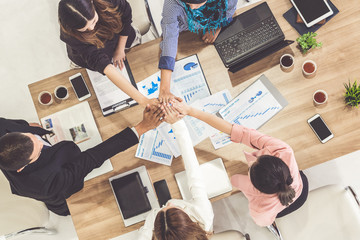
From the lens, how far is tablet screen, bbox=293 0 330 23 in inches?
70.7

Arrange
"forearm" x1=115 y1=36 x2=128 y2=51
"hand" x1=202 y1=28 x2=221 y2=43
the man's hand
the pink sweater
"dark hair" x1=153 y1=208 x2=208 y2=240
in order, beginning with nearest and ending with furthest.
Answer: "dark hair" x1=153 y1=208 x2=208 y2=240, the pink sweater, the man's hand, "hand" x1=202 y1=28 x2=221 y2=43, "forearm" x1=115 y1=36 x2=128 y2=51

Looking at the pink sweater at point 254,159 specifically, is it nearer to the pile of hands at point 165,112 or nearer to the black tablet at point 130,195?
the pile of hands at point 165,112

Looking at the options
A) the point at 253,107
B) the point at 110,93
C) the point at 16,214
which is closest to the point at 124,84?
the point at 110,93

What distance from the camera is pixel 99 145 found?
1.70m

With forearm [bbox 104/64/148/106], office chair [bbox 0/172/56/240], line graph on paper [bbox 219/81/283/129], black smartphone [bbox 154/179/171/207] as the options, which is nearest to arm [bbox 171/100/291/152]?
line graph on paper [bbox 219/81/283/129]

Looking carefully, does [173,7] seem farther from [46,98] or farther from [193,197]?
[193,197]

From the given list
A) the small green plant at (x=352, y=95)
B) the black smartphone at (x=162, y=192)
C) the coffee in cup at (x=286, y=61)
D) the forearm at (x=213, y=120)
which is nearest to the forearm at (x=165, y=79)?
the forearm at (x=213, y=120)

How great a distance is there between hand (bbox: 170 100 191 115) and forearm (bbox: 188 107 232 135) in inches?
1.0

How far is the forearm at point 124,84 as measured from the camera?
179 cm

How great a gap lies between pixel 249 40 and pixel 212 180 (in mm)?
879

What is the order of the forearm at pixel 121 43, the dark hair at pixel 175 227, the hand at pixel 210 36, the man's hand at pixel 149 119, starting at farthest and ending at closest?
the forearm at pixel 121 43, the hand at pixel 210 36, the man's hand at pixel 149 119, the dark hair at pixel 175 227

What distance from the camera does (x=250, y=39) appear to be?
179 cm

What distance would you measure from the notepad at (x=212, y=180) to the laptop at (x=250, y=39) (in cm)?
60

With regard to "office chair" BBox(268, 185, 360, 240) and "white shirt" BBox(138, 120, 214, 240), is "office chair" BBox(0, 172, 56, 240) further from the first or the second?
"office chair" BBox(268, 185, 360, 240)
